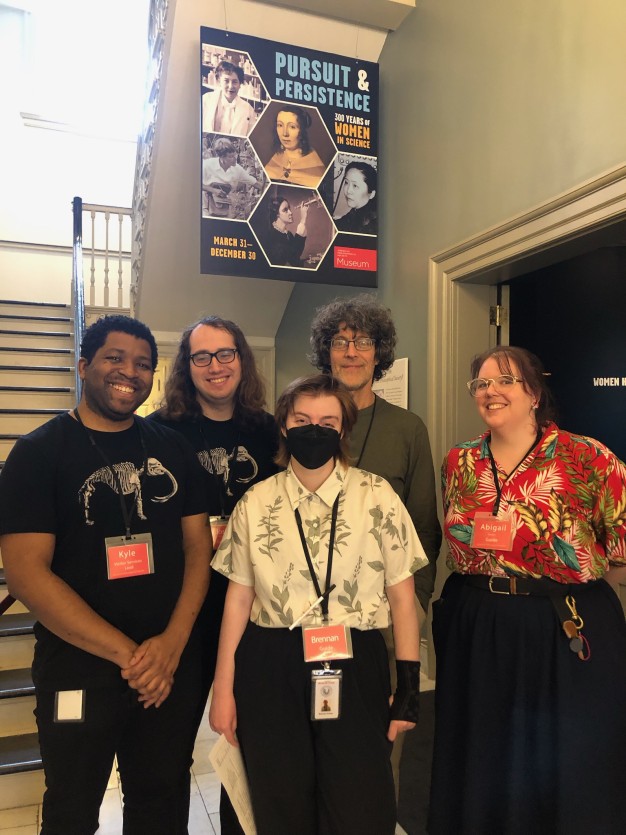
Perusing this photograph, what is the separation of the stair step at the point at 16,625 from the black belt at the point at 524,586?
7.27 ft

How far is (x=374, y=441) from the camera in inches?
68.5

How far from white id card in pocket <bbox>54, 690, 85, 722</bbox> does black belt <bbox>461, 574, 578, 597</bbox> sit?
3.39 ft

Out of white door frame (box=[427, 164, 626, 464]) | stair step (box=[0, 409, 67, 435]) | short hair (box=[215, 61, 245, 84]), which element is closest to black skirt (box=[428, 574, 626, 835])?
white door frame (box=[427, 164, 626, 464])

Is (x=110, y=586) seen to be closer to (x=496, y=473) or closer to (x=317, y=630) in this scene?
(x=317, y=630)

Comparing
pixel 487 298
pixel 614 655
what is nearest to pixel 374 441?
pixel 614 655

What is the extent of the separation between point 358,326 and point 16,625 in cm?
224

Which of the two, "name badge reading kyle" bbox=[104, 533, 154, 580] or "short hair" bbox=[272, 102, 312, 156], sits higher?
"short hair" bbox=[272, 102, 312, 156]

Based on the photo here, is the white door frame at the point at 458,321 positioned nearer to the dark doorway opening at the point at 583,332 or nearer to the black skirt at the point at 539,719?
the dark doorway opening at the point at 583,332

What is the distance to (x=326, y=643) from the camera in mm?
1292

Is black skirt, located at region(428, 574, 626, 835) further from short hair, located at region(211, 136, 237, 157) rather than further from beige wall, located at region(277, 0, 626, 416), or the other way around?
short hair, located at region(211, 136, 237, 157)

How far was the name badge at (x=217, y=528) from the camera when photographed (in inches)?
64.6

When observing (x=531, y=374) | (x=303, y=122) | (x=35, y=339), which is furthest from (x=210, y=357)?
(x=35, y=339)

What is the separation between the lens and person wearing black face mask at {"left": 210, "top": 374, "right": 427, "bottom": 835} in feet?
4.17

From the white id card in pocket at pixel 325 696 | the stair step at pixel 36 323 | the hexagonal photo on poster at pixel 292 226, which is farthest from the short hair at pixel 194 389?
the stair step at pixel 36 323
